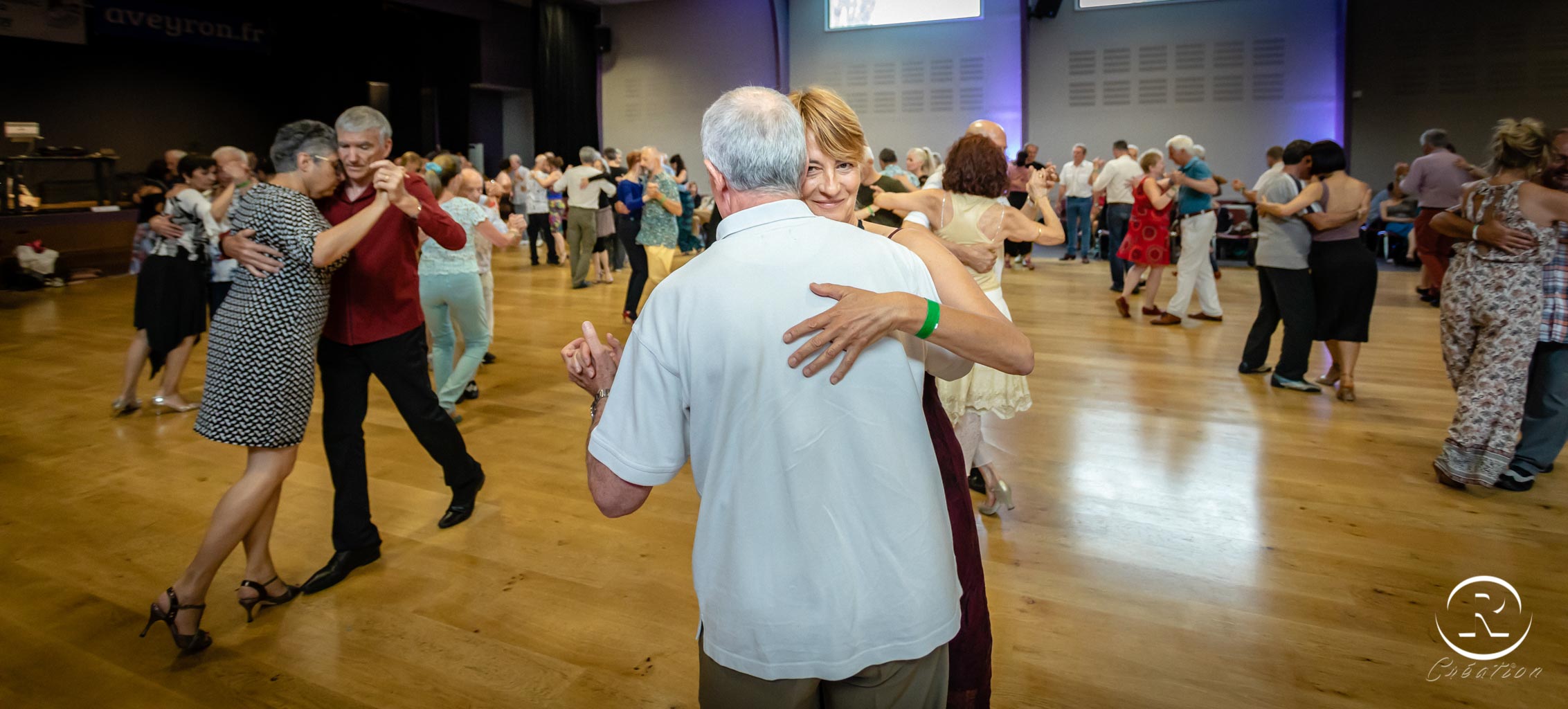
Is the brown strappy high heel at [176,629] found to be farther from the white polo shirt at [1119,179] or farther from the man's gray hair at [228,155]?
the white polo shirt at [1119,179]

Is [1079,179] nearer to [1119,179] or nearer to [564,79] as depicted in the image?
[1119,179]

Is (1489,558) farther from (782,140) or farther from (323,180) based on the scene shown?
(323,180)

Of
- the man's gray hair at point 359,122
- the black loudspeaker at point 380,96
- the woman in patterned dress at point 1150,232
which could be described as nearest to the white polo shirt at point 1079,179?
the woman in patterned dress at point 1150,232

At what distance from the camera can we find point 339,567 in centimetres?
288

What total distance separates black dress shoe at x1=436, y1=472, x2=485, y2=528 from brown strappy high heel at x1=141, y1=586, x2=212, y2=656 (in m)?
0.91

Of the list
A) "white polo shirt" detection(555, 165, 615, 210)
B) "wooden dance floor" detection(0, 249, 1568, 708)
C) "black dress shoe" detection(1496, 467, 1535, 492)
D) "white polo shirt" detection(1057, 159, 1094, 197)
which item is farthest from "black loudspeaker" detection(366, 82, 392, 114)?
"black dress shoe" detection(1496, 467, 1535, 492)

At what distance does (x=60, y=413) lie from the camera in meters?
4.86

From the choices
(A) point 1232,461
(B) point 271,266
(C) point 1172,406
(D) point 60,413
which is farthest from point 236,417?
(C) point 1172,406

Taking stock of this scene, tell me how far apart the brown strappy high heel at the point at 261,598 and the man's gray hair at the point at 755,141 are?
2335mm

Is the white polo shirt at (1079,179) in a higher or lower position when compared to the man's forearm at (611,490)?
higher

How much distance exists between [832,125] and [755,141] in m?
0.67

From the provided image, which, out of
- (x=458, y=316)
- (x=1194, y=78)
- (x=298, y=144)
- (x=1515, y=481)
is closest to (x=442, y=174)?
(x=458, y=316)

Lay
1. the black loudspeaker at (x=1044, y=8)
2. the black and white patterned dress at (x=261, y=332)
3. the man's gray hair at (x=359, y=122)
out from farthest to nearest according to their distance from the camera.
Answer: the black loudspeaker at (x=1044, y=8)
the man's gray hair at (x=359, y=122)
the black and white patterned dress at (x=261, y=332)

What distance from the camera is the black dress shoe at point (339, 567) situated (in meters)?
2.83
